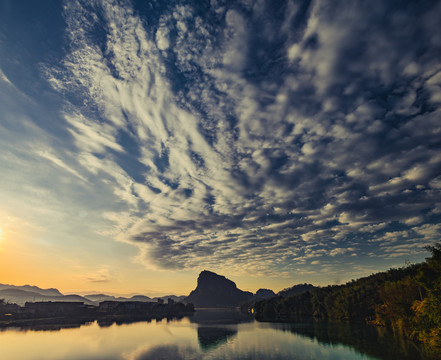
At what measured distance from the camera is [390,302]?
75.9 metres

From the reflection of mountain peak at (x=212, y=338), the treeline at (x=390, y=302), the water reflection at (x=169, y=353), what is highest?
the treeline at (x=390, y=302)

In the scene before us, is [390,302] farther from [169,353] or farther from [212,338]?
[169,353]

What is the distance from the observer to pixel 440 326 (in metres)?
39.2

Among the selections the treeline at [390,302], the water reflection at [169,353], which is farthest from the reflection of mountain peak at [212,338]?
the treeline at [390,302]

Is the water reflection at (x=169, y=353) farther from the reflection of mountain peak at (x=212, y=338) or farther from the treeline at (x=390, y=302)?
the treeline at (x=390, y=302)

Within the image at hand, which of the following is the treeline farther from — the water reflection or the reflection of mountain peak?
the reflection of mountain peak

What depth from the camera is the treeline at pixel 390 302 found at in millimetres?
42750

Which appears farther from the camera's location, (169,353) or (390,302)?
(390,302)

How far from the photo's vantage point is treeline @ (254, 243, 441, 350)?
42.8m

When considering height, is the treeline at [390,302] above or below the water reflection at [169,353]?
above

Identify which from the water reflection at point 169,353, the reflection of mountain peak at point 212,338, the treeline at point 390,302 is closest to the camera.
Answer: the treeline at point 390,302

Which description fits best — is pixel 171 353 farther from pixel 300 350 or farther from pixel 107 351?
pixel 300 350

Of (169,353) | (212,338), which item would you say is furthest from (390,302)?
(169,353)

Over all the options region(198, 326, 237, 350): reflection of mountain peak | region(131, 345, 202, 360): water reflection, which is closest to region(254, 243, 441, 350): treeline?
region(131, 345, 202, 360): water reflection
